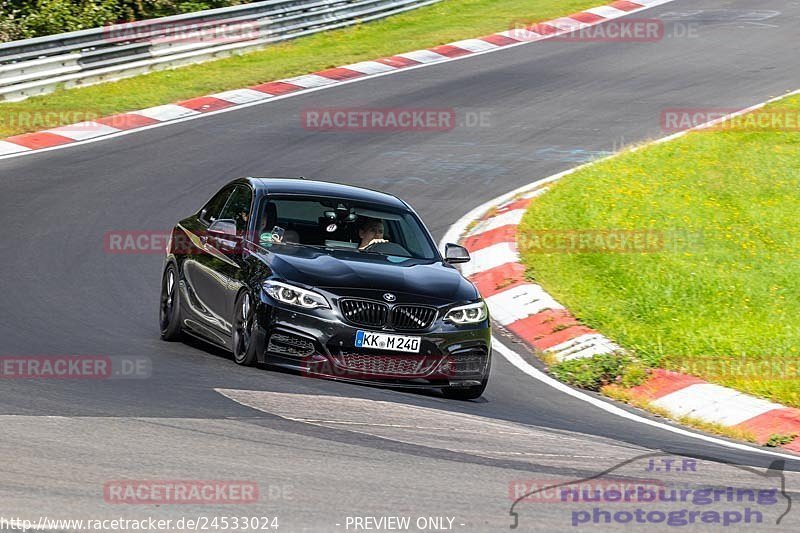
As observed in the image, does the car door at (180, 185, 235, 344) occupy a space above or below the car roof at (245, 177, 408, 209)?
below

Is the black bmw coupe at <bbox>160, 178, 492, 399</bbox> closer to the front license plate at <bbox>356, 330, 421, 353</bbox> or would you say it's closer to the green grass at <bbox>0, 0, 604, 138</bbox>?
the front license plate at <bbox>356, 330, 421, 353</bbox>

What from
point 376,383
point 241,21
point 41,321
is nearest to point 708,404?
point 376,383

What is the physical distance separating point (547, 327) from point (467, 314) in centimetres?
262

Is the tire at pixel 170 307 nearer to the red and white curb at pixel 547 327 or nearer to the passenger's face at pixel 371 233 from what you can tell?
the passenger's face at pixel 371 233

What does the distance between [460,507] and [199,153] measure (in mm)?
13354

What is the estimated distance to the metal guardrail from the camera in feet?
69.6

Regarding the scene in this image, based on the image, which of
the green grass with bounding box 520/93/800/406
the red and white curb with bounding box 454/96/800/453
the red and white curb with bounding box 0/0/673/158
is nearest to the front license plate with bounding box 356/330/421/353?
the red and white curb with bounding box 454/96/800/453

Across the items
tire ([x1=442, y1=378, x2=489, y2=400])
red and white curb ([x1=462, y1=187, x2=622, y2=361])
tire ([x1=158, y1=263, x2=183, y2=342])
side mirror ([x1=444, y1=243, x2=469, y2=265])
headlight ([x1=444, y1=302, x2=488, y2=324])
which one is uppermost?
side mirror ([x1=444, y1=243, x2=469, y2=265])

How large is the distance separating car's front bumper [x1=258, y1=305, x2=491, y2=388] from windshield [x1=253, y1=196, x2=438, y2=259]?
1182 millimetres

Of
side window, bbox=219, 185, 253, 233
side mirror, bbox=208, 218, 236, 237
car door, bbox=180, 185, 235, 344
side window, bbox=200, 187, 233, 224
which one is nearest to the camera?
side mirror, bbox=208, 218, 236, 237

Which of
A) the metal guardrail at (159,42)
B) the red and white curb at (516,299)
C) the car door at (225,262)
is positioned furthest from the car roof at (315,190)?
the metal guardrail at (159,42)

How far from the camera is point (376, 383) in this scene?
9.66 m

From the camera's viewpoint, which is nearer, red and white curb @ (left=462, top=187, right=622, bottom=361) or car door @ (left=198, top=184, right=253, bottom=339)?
car door @ (left=198, top=184, right=253, bottom=339)

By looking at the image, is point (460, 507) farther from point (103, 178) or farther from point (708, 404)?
point (103, 178)
